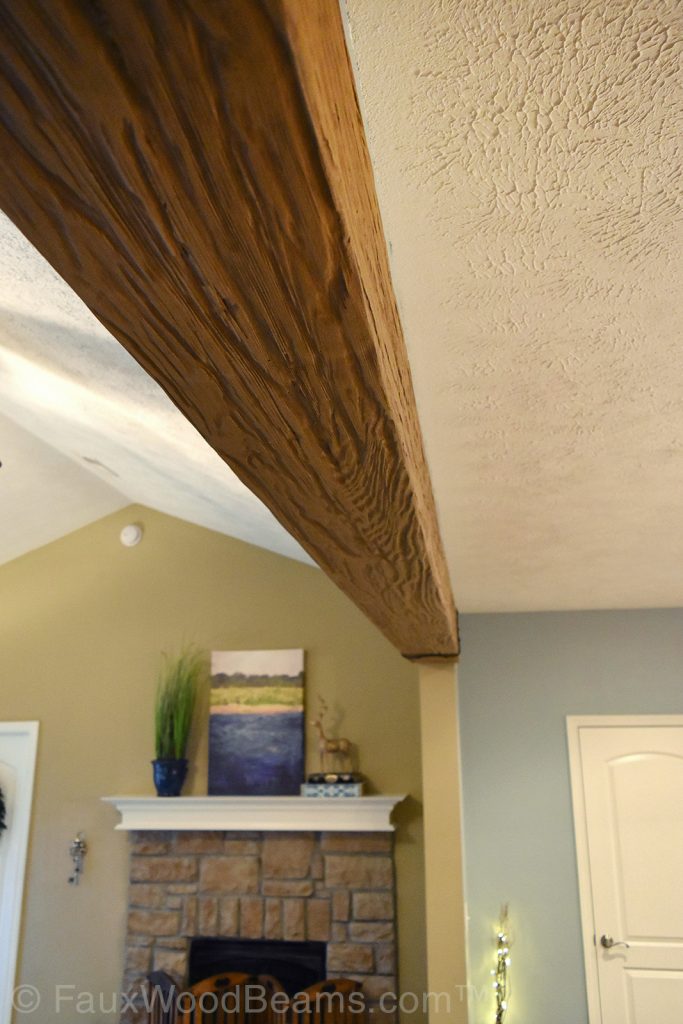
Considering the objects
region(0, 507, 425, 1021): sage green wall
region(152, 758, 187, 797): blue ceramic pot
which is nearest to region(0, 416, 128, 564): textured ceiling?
region(0, 507, 425, 1021): sage green wall

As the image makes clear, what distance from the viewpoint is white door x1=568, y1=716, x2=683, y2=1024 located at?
410 centimetres

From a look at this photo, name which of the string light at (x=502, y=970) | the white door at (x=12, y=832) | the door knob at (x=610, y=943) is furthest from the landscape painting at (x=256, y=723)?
the door knob at (x=610, y=943)

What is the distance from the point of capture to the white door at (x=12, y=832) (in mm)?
5137

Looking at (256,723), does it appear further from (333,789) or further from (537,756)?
(537,756)

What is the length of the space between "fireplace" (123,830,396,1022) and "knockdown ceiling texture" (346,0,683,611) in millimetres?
3169

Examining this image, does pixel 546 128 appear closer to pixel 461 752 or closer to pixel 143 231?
pixel 143 231

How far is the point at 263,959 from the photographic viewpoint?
4855mm

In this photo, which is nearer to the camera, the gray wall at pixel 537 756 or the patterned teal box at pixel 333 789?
the gray wall at pixel 537 756

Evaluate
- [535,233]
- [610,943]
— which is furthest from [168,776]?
[535,233]

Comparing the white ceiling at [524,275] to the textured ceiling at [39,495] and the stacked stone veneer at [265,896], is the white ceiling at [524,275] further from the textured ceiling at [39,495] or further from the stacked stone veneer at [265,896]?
the stacked stone veneer at [265,896]

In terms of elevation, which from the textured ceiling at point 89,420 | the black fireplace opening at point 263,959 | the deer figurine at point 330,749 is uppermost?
the textured ceiling at point 89,420

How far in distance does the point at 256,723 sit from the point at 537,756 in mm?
1743

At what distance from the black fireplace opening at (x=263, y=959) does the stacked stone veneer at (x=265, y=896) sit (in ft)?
0.24

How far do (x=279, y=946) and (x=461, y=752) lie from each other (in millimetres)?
1633
